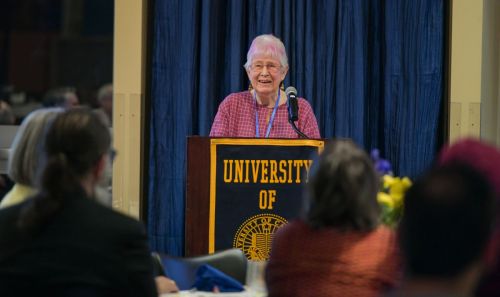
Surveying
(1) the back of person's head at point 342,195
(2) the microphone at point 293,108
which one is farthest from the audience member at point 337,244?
(2) the microphone at point 293,108

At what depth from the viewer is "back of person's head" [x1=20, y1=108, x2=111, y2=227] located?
2031 mm

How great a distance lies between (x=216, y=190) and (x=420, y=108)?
1.88 metres

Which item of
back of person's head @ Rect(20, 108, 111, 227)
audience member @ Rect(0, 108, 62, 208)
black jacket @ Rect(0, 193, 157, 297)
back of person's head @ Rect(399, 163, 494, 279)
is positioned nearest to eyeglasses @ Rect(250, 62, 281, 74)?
audience member @ Rect(0, 108, 62, 208)

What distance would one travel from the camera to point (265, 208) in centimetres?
416

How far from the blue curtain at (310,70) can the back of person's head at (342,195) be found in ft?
11.1

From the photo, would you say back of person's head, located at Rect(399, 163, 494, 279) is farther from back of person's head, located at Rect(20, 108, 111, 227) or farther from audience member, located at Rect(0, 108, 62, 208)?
audience member, located at Rect(0, 108, 62, 208)

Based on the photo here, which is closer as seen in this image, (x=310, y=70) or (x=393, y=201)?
(x=393, y=201)

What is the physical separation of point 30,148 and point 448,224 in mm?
1318

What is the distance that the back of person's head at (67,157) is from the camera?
6.66 feet

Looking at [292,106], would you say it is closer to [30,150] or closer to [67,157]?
[30,150]

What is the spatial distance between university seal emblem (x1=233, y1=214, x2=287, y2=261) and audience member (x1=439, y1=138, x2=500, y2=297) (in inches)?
85.6

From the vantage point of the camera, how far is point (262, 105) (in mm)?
4805

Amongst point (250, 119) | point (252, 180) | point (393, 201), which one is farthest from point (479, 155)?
point (250, 119)

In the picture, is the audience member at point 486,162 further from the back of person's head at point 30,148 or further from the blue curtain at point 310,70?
the blue curtain at point 310,70
